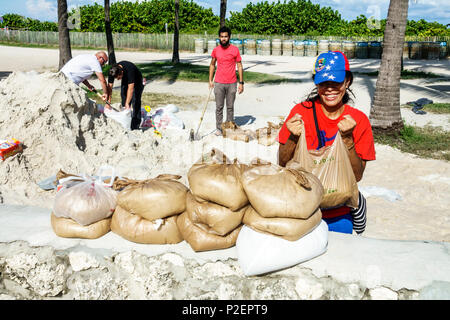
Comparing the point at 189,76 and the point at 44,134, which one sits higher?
the point at 189,76

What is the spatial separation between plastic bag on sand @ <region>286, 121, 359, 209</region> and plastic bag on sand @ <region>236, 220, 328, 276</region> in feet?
Answer: 1.08

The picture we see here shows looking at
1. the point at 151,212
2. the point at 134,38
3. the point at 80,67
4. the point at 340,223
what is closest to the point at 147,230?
the point at 151,212

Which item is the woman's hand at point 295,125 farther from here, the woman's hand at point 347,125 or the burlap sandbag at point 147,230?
the burlap sandbag at point 147,230

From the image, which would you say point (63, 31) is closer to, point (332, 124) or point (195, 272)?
point (332, 124)

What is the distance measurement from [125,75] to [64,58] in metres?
8.72

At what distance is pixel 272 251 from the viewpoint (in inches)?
81.5

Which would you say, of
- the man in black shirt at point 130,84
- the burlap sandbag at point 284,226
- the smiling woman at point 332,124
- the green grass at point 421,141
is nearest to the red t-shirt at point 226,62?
the man in black shirt at point 130,84

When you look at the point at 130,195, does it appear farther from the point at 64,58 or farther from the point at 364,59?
the point at 364,59

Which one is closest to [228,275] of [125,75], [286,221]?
[286,221]

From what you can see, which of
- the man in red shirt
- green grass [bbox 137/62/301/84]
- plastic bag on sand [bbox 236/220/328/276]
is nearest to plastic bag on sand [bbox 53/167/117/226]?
plastic bag on sand [bbox 236/220/328/276]

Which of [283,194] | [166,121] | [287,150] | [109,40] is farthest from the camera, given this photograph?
[109,40]

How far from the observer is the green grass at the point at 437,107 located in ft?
33.6

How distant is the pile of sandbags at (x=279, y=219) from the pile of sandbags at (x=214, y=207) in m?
0.09

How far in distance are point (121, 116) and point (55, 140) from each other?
1971mm
